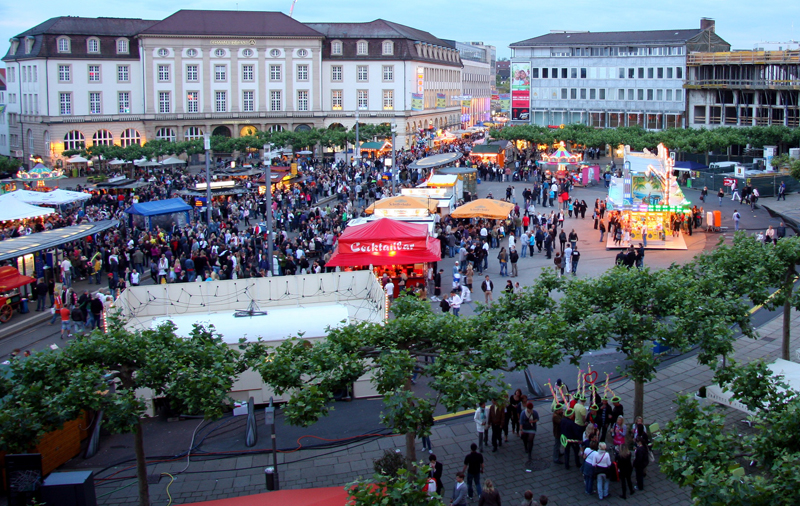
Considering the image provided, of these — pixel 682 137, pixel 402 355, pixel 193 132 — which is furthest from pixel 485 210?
pixel 193 132

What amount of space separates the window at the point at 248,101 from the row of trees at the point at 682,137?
28695mm

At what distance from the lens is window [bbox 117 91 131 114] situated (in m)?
75.0

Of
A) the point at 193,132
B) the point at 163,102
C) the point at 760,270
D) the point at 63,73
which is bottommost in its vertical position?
the point at 760,270

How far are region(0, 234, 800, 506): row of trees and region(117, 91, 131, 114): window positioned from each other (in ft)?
220

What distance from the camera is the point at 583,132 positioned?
66438 mm

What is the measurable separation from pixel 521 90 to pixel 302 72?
24.6m

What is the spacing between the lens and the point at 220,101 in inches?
3132

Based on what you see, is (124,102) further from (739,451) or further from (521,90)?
(739,451)

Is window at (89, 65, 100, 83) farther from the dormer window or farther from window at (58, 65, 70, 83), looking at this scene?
the dormer window

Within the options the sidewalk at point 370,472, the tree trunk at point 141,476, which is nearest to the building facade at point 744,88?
the sidewalk at point 370,472

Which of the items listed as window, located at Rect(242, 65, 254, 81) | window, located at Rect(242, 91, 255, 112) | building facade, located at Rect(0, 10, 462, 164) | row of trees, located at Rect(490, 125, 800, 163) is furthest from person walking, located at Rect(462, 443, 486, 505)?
window, located at Rect(242, 65, 254, 81)

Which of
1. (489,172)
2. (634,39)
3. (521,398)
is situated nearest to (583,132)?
(489,172)

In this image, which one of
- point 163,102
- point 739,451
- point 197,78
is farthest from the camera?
point 197,78

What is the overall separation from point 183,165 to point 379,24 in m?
32.4
